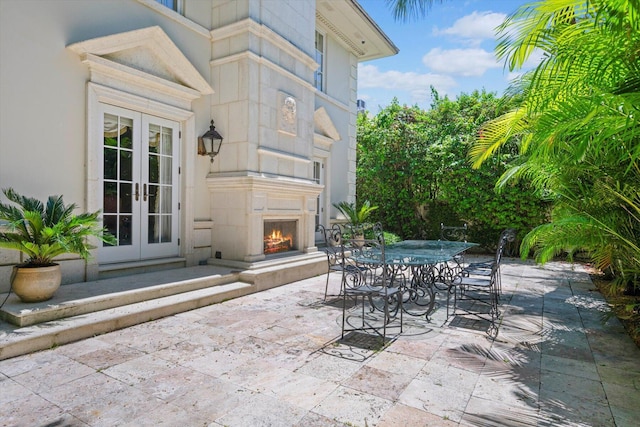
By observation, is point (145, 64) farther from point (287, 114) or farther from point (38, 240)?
point (38, 240)

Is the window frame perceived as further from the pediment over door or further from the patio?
the patio

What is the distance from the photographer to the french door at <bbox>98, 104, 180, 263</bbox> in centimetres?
486

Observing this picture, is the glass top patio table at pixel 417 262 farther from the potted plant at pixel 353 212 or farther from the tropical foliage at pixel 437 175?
the tropical foliage at pixel 437 175

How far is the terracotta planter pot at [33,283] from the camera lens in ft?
11.4

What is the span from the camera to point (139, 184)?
5.20 m

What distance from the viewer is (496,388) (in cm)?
255

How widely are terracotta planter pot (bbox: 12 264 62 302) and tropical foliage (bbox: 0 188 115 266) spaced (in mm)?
157

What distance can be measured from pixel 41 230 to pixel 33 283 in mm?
533

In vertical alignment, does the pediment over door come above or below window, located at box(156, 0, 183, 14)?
below

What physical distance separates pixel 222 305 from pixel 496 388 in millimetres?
3325

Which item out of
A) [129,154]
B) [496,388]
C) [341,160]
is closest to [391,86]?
[341,160]

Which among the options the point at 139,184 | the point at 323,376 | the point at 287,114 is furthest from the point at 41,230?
the point at 287,114

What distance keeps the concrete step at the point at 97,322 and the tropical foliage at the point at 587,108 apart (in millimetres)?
4049

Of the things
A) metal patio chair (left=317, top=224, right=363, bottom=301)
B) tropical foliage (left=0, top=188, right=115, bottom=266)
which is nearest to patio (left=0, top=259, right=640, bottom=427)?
metal patio chair (left=317, top=224, right=363, bottom=301)
